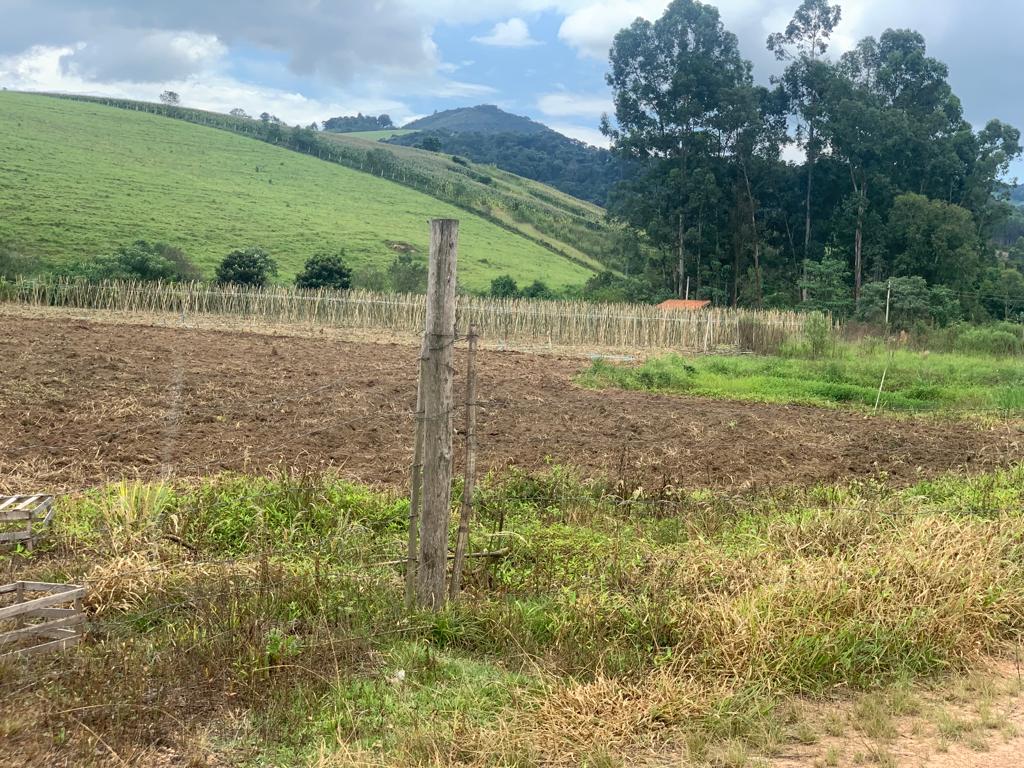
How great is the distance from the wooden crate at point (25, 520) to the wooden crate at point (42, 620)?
4.11 feet

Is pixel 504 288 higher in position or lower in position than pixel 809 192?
lower

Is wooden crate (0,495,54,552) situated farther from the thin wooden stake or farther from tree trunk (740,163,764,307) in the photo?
tree trunk (740,163,764,307)

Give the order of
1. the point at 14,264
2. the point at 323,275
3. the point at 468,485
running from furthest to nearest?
1. the point at 323,275
2. the point at 14,264
3. the point at 468,485

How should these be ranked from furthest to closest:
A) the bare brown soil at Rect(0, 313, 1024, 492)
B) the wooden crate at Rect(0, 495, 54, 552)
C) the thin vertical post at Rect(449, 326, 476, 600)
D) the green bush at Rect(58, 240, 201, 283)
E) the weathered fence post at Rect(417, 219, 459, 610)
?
the green bush at Rect(58, 240, 201, 283)
the bare brown soil at Rect(0, 313, 1024, 492)
the wooden crate at Rect(0, 495, 54, 552)
the thin vertical post at Rect(449, 326, 476, 600)
the weathered fence post at Rect(417, 219, 459, 610)

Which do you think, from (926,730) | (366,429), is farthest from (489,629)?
(366,429)

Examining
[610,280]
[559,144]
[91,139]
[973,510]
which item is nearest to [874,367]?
[973,510]

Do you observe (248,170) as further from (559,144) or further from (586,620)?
(559,144)

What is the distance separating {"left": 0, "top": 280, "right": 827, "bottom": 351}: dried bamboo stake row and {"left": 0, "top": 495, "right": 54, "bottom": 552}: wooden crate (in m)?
19.7

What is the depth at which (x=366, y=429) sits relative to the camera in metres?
9.51

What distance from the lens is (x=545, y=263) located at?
53.8 metres

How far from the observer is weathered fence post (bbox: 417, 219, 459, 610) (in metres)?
4.29

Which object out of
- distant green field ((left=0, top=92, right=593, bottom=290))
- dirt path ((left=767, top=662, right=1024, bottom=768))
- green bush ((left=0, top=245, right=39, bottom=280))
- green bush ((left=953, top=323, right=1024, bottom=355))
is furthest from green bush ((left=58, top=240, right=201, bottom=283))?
dirt path ((left=767, top=662, right=1024, bottom=768))

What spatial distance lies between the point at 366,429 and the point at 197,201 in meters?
43.3

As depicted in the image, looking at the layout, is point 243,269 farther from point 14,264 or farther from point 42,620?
point 42,620
